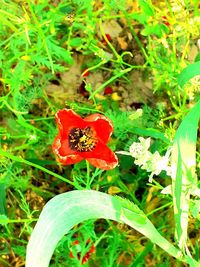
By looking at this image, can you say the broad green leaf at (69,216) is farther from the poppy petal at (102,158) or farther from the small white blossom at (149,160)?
the poppy petal at (102,158)

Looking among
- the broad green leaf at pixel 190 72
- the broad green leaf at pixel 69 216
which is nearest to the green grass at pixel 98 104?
the broad green leaf at pixel 190 72

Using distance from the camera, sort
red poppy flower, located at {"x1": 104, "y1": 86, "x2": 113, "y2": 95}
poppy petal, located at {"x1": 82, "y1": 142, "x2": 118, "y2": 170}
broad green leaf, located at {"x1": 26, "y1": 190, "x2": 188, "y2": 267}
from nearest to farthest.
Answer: broad green leaf, located at {"x1": 26, "y1": 190, "x2": 188, "y2": 267}
poppy petal, located at {"x1": 82, "y1": 142, "x2": 118, "y2": 170}
red poppy flower, located at {"x1": 104, "y1": 86, "x2": 113, "y2": 95}

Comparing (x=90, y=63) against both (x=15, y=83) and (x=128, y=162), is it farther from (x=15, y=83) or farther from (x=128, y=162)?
(x=15, y=83)

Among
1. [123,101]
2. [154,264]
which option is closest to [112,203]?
[154,264]

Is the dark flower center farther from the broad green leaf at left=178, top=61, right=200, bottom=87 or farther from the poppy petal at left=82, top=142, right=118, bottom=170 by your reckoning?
the broad green leaf at left=178, top=61, right=200, bottom=87

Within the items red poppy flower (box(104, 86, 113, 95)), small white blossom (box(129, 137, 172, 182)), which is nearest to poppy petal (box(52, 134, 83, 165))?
small white blossom (box(129, 137, 172, 182))

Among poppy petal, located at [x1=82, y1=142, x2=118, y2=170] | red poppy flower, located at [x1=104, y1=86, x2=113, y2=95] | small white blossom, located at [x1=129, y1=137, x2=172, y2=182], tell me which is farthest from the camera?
red poppy flower, located at [x1=104, y1=86, x2=113, y2=95]
